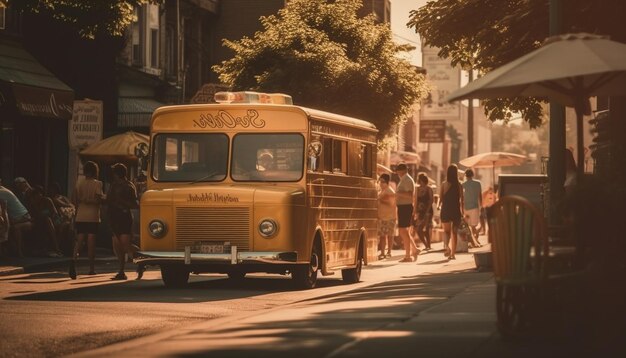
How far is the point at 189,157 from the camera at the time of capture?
785 inches

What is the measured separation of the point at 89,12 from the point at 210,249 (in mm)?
7997

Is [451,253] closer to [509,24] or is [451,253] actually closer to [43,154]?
[509,24]

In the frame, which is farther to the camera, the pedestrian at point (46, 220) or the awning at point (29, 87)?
the awning at point (29, 87)

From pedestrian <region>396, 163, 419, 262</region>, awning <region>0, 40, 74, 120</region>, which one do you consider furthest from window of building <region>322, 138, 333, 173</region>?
awning <region>0, 40, 74, 120</region>

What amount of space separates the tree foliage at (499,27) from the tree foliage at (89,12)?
494 cm

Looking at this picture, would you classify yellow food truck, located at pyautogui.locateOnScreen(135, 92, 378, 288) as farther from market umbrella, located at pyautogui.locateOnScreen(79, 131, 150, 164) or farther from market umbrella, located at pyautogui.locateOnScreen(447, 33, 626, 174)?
market umbrella, located at pyautogui.locateOnScreen(79, 131, 150, 164)

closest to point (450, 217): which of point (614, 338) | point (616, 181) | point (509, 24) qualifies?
point (509, 24)

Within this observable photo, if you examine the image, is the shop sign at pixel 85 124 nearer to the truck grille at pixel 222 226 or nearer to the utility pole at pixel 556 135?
the truck grille at pixel 222 226

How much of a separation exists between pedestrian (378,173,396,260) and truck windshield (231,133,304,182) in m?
11.5

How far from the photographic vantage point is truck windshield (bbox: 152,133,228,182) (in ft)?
64.6

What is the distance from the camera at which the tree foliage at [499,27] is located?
883 inches

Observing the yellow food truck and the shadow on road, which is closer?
the shadow on road

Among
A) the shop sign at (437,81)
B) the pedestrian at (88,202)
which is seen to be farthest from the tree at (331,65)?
the shop sign at (437,81)

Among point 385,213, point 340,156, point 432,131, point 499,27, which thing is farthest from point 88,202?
point 432,131
